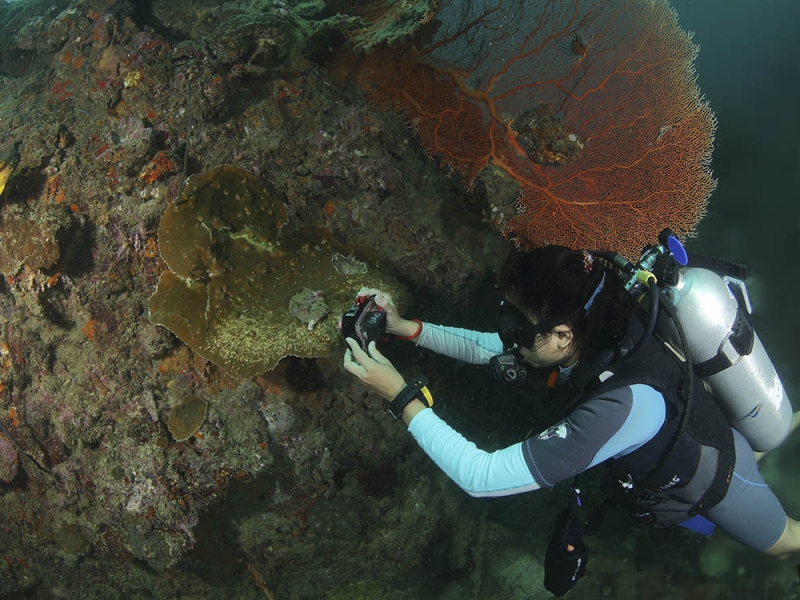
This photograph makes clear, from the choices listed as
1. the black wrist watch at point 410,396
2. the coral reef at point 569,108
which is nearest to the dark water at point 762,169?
the coral reef at point 569,108

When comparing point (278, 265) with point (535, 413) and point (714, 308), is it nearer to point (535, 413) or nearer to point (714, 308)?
point (714, 308)

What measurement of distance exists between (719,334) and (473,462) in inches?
74.6

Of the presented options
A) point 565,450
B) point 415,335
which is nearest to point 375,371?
point 415,335

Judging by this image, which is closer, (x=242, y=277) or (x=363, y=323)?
(x=363, y=323)

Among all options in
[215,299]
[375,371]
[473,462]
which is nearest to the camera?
[473,462]

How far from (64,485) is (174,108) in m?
3.34

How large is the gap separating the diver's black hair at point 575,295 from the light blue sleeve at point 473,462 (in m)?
0.70

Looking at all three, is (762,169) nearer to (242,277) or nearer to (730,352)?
(730,352)

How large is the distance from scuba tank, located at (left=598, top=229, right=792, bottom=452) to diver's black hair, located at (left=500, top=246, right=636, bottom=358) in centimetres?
24

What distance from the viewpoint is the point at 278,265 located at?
9.53ft

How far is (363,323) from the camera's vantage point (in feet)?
7.75

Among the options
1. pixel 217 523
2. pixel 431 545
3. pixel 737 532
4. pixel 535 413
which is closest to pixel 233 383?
pixel 217 523

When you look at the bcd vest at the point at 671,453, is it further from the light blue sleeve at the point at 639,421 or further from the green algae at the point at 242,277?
the green algae at the point at 242,277

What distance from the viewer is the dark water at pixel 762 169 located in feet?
28.0
